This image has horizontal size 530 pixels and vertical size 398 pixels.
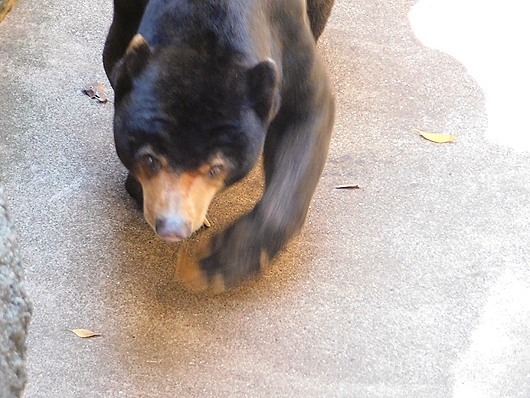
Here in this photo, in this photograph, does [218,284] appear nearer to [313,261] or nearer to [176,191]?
[176,191]

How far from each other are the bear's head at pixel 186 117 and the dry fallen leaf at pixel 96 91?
4.38ft

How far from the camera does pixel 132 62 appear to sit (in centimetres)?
266

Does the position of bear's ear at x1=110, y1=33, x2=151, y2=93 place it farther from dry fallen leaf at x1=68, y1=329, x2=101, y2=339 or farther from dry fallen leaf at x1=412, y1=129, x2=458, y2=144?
dry fallen leaf at x1=412, y1=129, x2=458, y2=144

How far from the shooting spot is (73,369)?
281 cm

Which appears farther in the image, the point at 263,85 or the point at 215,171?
the point at 215,171

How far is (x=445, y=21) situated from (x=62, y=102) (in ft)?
9.44

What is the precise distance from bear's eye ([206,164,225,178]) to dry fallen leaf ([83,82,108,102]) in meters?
1.57

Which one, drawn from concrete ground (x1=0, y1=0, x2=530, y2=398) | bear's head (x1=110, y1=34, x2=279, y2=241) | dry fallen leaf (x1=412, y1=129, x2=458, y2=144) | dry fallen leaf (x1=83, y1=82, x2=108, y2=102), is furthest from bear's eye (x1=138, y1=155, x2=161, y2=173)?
dry fallen leaf (x1=412, y1=129, x2=458, y2=144)

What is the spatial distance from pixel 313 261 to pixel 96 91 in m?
1.73

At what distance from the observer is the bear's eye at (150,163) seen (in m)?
2.75

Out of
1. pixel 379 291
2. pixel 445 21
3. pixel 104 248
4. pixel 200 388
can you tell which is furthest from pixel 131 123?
pixel 445 21

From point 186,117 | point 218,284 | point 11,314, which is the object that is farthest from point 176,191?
point 11,314

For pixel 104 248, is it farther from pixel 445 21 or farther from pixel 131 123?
pixel 445 21

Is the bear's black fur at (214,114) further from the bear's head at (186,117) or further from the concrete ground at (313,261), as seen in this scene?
the concrete ground at (313,261)
